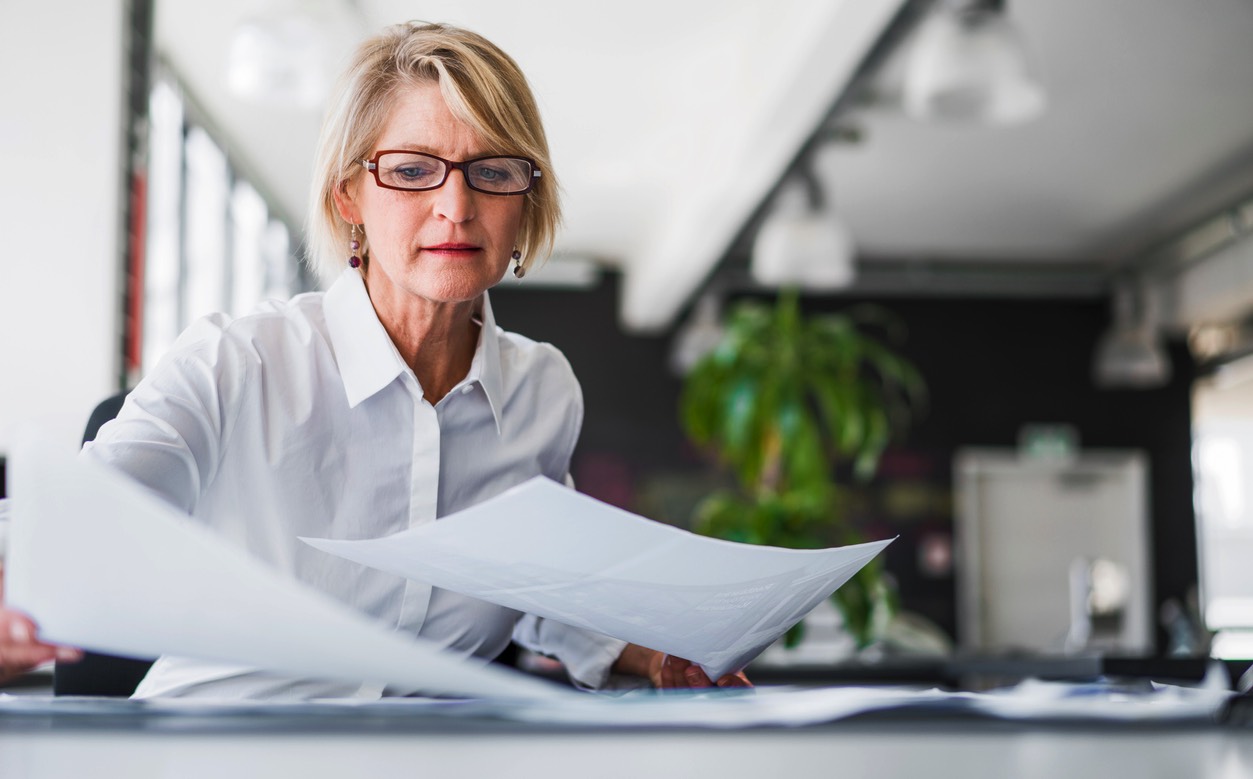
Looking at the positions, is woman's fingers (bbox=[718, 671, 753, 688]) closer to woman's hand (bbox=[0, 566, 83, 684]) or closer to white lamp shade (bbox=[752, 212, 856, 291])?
woman's hand (bbox=[0, 566, 83, 684])

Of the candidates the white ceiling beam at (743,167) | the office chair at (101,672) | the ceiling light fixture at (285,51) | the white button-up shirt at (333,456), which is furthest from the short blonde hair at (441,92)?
the white ceiling beam at (743,167)

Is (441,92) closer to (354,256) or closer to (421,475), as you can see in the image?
(354,256)

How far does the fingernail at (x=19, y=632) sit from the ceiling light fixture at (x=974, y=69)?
3.06m

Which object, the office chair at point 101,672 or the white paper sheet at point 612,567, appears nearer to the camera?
the white paper sheet at point 612,567

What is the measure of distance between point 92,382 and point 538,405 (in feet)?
6.38

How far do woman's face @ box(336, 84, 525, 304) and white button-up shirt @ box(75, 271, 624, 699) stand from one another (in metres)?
0.10

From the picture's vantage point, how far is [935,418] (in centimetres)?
956

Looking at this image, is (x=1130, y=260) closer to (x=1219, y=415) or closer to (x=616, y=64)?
(x=1219, y=415)

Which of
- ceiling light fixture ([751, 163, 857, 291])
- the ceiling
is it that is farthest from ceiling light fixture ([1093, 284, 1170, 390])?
ceiling light fixture ([751, 163, 857, 291])

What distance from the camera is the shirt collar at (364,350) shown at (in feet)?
3.50

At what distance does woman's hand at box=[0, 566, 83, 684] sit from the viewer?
59 cm

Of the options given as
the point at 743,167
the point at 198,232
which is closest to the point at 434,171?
the point at 743,167

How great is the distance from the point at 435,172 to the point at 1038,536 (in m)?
9.35

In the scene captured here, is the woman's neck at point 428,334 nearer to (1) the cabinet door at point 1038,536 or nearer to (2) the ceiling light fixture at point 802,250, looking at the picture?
(2) the ceiling light fixture at point 802,250
